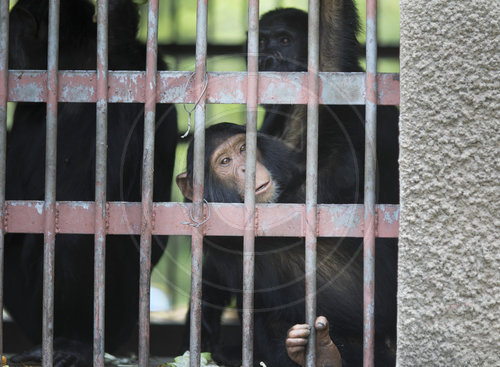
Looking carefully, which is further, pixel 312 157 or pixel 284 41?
pixel 284 41

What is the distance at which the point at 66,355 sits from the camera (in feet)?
8.73

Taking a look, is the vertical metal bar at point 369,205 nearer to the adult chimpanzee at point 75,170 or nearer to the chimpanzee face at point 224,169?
the chimpanzee face at point 224,169

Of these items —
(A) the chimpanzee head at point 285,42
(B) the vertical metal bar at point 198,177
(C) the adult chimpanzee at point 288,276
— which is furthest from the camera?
(A) the chimpanzee head at point 285,42

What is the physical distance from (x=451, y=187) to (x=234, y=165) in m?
1.42

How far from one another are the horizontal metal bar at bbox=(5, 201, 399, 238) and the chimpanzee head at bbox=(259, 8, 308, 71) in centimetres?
163

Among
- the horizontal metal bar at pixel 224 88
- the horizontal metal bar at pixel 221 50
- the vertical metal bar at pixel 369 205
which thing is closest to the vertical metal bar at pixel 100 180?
the horizontal metal bar at pixel 224 88

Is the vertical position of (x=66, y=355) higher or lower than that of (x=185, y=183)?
lower

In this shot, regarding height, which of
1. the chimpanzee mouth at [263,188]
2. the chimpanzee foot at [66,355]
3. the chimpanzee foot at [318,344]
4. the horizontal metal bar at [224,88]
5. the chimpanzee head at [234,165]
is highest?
the horizontal metal bar at [224,88]

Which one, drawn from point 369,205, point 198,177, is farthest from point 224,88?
point 369,205

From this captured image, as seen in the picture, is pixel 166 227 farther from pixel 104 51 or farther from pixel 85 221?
pixel 104 51

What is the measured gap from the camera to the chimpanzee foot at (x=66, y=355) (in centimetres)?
264

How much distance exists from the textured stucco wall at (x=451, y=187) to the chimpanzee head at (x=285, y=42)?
6.09 feet

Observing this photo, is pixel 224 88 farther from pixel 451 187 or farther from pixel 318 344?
pixel 318 344

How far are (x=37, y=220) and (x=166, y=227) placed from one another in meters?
0.33
